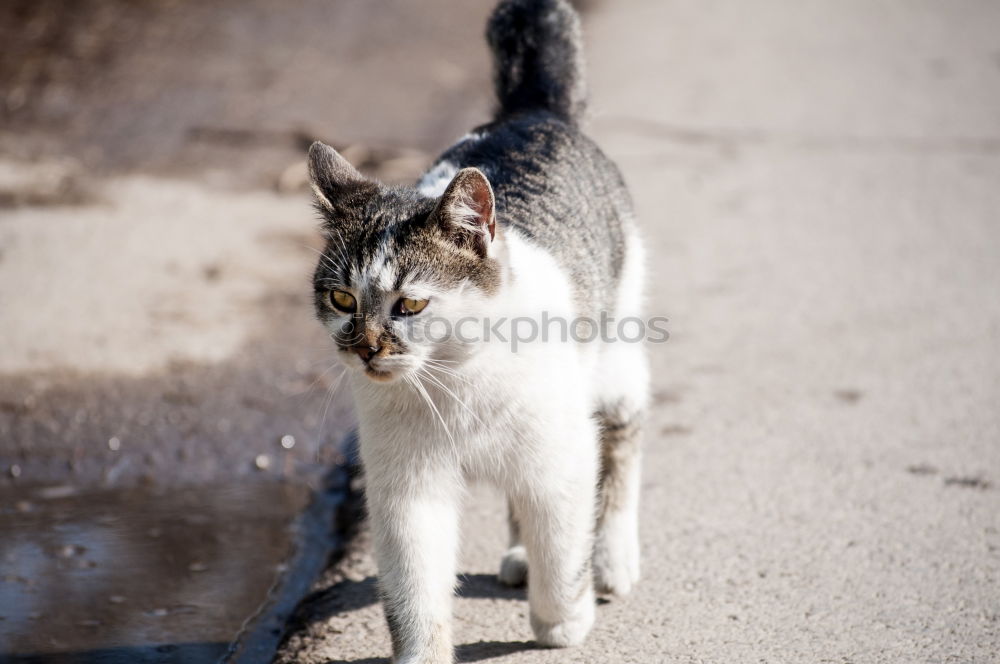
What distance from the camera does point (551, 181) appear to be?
311 centimetres

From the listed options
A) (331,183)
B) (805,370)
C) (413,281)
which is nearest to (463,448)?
(413,281)

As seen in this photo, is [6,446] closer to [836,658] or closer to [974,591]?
[836,658]

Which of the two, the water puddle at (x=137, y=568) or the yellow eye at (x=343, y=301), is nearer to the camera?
the yellow eye at (x=343, y=301)

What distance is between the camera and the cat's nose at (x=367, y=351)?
7.94 feet

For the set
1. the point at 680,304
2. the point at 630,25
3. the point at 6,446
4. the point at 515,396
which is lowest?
the point at 6,446

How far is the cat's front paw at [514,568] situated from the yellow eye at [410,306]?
1.00 meters

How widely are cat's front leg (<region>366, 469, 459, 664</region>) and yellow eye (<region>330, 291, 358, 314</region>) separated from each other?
1.43 ft

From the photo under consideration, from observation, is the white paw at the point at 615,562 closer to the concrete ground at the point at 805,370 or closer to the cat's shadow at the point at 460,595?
the concrete ground at the point at 805,370

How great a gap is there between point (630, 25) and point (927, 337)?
610 cm

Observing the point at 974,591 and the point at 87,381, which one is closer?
the point at 974,591

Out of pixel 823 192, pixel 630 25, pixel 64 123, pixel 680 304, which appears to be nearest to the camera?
pixel 680 304

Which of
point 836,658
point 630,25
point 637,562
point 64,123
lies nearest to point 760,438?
point 637,562

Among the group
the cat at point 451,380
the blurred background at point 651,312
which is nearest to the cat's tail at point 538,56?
the cat at point 451,380

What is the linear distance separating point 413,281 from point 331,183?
1.50 feet
